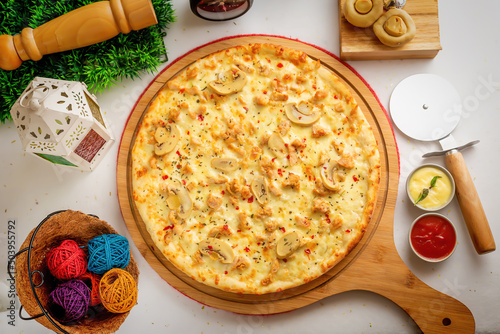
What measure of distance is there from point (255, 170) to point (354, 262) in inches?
36.9

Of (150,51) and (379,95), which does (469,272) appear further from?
(150,51)

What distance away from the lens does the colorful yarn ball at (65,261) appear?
266 centimetres

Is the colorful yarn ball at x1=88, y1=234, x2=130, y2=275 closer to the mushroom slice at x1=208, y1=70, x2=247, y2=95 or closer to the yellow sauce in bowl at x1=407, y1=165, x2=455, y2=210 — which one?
the mushroom slice at x1=208, y1=70, x2=247, y2=95

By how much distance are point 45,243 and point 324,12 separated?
8.50ft

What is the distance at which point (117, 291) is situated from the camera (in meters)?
2.66

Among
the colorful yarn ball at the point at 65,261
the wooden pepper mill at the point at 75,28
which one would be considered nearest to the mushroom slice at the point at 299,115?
the wooden pepper mill at the point at 75,28

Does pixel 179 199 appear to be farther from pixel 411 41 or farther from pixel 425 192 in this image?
pixel 411 41

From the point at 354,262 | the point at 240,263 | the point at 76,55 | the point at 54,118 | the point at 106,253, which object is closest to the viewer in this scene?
the point at 54,118

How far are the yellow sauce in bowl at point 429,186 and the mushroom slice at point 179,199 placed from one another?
1.54 metres

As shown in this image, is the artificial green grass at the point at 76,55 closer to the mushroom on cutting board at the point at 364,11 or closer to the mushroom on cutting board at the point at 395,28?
the mushroom on cutting board at the point at 364,11

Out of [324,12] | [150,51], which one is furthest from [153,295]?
[324,12]

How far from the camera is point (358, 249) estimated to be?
116 inches

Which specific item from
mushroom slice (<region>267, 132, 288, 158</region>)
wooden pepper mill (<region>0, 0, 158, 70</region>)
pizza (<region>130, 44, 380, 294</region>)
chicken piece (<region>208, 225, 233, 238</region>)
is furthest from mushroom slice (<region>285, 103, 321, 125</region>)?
wooden pepper mill (<region>0, 0, 158, 70</region>)

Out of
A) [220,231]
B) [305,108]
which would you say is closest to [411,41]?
[305,108]
